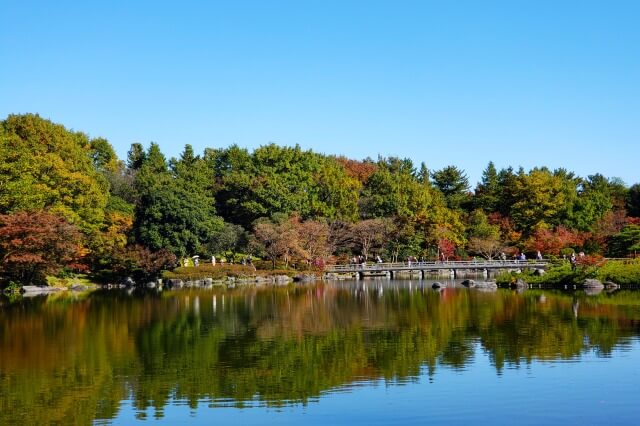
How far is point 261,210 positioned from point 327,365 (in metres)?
48.0

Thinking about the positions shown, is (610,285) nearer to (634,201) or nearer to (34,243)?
(34,243)

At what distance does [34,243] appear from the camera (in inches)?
1719

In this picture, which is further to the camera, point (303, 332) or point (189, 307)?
point (189, 307)

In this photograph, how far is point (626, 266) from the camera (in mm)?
42406

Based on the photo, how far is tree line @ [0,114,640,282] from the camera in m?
47.8

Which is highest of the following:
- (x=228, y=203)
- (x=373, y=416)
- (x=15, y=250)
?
(x=228, y=203)

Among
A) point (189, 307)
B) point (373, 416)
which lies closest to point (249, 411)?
point (373, 416)

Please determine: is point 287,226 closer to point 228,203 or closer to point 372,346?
point 228,203

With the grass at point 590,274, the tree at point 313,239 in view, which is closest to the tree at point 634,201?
the tree at point 313,239

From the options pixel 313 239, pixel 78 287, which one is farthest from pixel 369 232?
pixel 78 287

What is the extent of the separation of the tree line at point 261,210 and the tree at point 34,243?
0.08m

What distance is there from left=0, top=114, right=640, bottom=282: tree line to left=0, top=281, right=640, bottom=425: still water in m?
16.9

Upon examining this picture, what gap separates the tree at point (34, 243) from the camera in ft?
143

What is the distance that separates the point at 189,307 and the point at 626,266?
23824 mm
